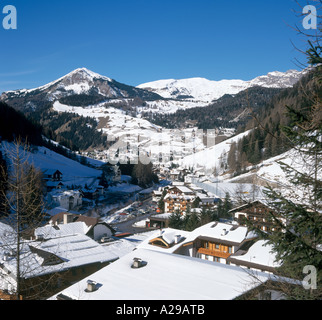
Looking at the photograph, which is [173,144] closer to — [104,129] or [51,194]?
[104,129]

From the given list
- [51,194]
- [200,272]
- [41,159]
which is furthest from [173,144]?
[200,272]

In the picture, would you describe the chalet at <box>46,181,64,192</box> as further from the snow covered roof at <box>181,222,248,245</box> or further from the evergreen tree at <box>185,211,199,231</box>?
the snow covered roof at <box>181,222,248,245</box>

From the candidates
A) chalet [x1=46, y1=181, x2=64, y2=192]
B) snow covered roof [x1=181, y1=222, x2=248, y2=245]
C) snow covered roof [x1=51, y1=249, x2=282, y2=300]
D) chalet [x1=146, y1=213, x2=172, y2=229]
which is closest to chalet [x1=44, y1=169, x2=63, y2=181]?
chalet [x1=46, y1=181, x2=64, y2=192]

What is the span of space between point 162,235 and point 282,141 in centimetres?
1756

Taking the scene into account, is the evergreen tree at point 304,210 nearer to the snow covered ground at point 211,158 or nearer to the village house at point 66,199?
the village house at point 66,199

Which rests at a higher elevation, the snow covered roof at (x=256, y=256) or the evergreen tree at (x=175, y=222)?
the snow covered roof at (x=256, y=256)

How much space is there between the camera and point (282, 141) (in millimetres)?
3793

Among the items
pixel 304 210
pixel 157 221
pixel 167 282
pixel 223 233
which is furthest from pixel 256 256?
pixel 157 221

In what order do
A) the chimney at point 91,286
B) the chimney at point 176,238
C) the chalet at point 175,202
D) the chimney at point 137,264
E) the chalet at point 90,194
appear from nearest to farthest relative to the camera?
the chimney at point 91,286
the chimney at point 137,264
the chimney at point 176,238
the chalet at point 175,202
the chalet at point 90,194

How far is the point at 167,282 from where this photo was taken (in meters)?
8.29

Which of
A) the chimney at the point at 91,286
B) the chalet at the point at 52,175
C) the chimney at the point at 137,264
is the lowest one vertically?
the chimney at the point at 91,286

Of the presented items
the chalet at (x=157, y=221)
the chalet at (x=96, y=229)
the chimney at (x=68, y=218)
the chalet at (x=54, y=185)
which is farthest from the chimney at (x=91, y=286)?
the chalet at (x=54, y=185)

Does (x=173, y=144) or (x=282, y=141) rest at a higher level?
(x=173, y=144)

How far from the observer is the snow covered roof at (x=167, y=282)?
24.9 feet
